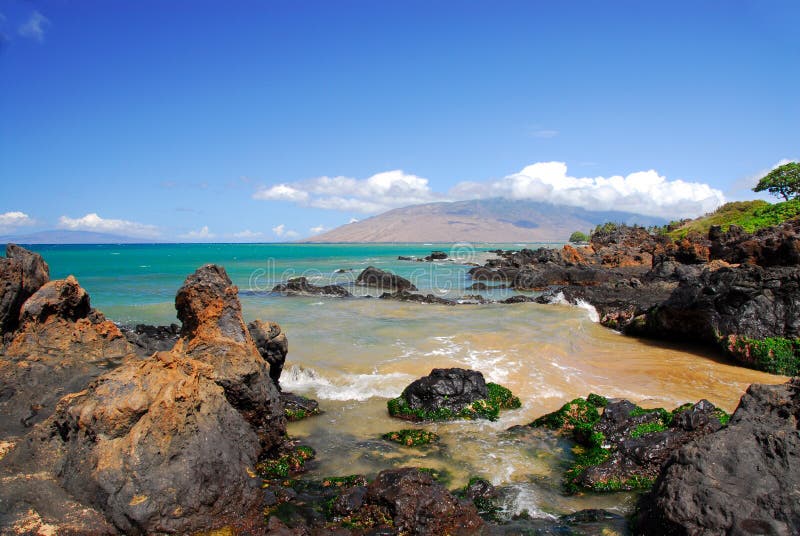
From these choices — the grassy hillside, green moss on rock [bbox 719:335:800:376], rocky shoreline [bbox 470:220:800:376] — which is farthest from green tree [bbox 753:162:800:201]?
green moss on rock [bbox 719:335:800:376]

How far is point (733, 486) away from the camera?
4.72 m

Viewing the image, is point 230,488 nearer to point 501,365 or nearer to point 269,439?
point 269,439

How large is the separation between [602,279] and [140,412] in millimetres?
33410

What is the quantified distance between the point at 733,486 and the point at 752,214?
2485 inches

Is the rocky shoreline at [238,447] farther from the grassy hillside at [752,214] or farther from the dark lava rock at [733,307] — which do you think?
the grassy hillside at [752,214]

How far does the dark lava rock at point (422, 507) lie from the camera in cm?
538

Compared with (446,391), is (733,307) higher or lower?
higher

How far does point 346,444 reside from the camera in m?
8.27

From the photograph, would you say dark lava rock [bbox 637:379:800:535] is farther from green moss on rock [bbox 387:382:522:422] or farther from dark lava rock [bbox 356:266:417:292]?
dark lava rock [bbox 356:266:417:292]

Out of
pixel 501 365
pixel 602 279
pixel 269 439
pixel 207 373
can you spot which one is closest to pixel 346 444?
pixel 269 439

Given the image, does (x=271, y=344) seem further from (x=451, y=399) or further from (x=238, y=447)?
(x=238, y=447)

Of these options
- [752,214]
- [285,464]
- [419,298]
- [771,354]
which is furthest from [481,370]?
[752,214]

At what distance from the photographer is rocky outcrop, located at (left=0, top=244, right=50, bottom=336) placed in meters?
8.87

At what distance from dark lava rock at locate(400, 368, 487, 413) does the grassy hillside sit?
45732 millimetres
